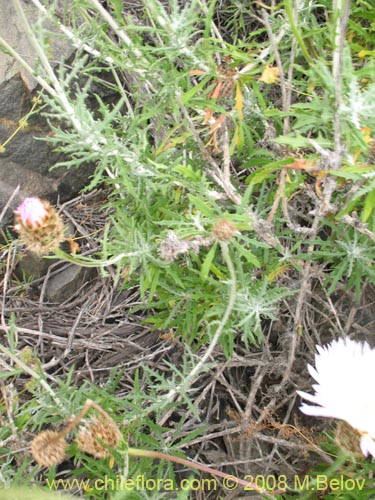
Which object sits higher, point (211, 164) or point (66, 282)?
point (211, 164)

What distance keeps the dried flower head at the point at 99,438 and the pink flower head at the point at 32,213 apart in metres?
0.42

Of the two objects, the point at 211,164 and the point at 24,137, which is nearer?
Result: the point at 211,164

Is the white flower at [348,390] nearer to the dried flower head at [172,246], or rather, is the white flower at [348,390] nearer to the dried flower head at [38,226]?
the dried flower head at [172,246]

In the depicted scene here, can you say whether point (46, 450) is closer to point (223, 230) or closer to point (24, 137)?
point (223, 230)

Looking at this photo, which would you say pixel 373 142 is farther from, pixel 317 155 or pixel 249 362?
pixel 249 362

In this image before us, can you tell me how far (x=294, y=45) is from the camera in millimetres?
1302

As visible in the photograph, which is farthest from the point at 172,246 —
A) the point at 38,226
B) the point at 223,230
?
the point at 38,226

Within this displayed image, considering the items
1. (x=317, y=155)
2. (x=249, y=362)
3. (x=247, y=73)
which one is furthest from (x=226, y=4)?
(x=249, y=362)

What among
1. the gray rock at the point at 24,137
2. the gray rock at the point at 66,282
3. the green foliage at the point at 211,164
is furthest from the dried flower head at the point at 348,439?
the gray rock at the point at 24,137

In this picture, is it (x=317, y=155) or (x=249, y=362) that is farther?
(x=249, y=362)

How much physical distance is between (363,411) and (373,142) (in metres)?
0.53

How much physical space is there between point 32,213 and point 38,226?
0.03 m

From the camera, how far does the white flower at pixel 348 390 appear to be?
0.93 metres

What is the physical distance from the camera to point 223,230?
107 cm
